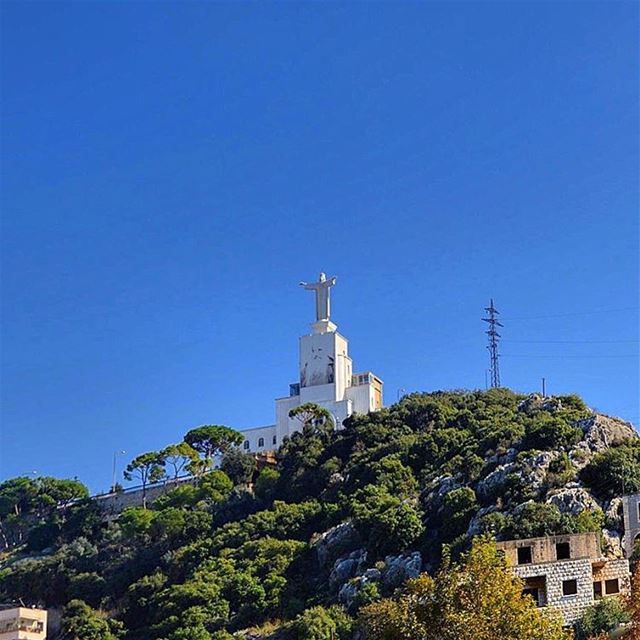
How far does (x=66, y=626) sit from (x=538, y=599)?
27493mm

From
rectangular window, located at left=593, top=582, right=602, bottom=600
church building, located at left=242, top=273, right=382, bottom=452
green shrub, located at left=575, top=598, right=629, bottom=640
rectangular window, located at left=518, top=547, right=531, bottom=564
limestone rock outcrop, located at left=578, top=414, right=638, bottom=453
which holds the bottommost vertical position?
green shrub, located at left=575, top=598, right=629, bottom=640

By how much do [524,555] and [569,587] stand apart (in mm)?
2103

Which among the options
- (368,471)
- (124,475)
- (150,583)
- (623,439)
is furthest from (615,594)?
(124,475)

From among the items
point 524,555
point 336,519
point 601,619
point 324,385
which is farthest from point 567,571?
point 324,385

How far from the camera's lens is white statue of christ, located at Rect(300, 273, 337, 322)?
76.4m

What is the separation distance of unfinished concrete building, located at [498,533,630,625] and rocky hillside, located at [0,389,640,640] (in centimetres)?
329

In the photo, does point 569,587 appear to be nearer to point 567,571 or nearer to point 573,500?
point 567,571

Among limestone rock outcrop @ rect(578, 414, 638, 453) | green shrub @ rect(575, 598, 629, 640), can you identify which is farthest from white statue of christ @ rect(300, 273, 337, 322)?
green shrub @ rect(575, 598, 629, 640)

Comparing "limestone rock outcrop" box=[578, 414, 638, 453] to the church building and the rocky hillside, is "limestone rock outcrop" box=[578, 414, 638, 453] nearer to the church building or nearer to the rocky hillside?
the rocky hillside

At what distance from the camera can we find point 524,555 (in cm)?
4075

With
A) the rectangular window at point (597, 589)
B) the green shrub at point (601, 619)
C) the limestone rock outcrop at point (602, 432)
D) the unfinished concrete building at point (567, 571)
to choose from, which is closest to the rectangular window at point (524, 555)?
the unfinished concrete building at point (567, 571)

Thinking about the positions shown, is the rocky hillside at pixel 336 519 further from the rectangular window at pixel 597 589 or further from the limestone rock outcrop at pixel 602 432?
the rectangular window at pixel 597 589

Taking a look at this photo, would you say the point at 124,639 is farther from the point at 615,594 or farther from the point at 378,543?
the point at 615,594

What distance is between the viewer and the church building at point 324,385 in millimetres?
73562
